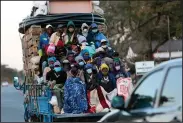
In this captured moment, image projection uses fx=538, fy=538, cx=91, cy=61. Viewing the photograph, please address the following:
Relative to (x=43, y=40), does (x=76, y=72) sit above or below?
below

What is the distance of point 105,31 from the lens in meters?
13.6

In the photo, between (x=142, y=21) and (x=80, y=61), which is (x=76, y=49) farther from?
(x=142, y=21)

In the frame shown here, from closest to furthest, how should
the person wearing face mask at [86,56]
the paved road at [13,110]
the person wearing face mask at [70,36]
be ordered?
the person wearing face mask at [86,56]
the person wearing face mask at [70,36]
the paved road at [13,110]

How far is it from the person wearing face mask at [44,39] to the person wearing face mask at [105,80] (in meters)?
1.65

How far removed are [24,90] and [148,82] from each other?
328 inches

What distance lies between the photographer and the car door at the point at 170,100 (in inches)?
200

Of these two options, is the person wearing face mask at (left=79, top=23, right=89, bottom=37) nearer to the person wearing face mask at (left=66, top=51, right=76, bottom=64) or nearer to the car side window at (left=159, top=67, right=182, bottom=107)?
the person wearing face mask at (left=66, top=51, right=76, bottom=64)

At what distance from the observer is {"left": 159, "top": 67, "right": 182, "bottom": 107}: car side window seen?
5.20 m

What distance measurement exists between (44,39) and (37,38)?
263 millimetres

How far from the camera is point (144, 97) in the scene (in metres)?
5.95

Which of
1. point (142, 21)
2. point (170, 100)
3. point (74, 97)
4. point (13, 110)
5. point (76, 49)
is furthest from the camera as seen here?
point (142, 21)

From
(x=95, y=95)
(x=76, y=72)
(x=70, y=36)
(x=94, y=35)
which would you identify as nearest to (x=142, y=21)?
(x=94, y=35)

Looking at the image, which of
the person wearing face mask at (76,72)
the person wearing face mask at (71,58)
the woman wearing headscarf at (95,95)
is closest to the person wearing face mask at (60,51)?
the person wearing face mask at (71,58)

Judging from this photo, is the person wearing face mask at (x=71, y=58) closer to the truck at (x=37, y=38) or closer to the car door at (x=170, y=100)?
the truck at (x=37, y=38)
